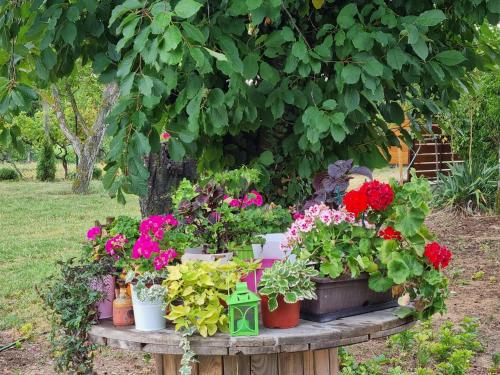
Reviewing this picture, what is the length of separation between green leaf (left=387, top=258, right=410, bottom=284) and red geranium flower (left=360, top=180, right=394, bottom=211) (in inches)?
7.8

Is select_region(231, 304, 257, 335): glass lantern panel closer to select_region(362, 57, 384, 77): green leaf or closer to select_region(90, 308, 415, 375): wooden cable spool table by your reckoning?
select_region(90, 308, 415, 375): wooden cable spool table

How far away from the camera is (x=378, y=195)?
7.43 feet

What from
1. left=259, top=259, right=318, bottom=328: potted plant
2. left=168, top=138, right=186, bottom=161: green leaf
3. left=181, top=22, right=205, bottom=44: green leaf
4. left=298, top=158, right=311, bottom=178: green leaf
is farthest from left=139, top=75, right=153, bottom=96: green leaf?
left=298, top=158, right=311, bottom=178: green leaf

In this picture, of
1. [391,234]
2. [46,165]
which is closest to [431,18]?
[391,234]

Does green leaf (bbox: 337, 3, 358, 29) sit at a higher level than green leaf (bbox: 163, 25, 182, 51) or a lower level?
higher

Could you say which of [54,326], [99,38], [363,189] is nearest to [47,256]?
[99,38]

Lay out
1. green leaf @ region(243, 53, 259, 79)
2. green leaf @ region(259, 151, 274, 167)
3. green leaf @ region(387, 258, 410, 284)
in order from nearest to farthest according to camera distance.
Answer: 1. green leaf @ region(387, 258, 410, 284)
2. green leaf @ region(243, 53, 259, 79)
3. green leaf @ region(259, 151, 274, 167)

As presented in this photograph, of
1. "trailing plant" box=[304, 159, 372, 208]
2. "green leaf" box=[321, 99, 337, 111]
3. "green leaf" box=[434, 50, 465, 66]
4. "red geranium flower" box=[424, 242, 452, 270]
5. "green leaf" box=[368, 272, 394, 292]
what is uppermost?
"green leaf" box=[434, 50, 465, 66]

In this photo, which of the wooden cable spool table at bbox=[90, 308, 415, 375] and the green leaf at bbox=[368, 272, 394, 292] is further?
the green leaf at bbox=[368, 272, 394, 292]

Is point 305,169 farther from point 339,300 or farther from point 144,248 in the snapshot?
point 144,248

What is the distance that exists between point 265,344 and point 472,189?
8.17m

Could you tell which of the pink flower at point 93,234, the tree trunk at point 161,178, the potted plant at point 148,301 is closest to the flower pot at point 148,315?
the potted plant at point 148,301

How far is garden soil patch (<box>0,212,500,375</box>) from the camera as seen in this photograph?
4.42 meters

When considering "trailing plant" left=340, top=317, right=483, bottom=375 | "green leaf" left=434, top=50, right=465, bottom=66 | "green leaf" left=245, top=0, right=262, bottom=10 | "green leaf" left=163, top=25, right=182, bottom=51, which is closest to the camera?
"green leaf" left=163, top=25, right=182, bottom=51
